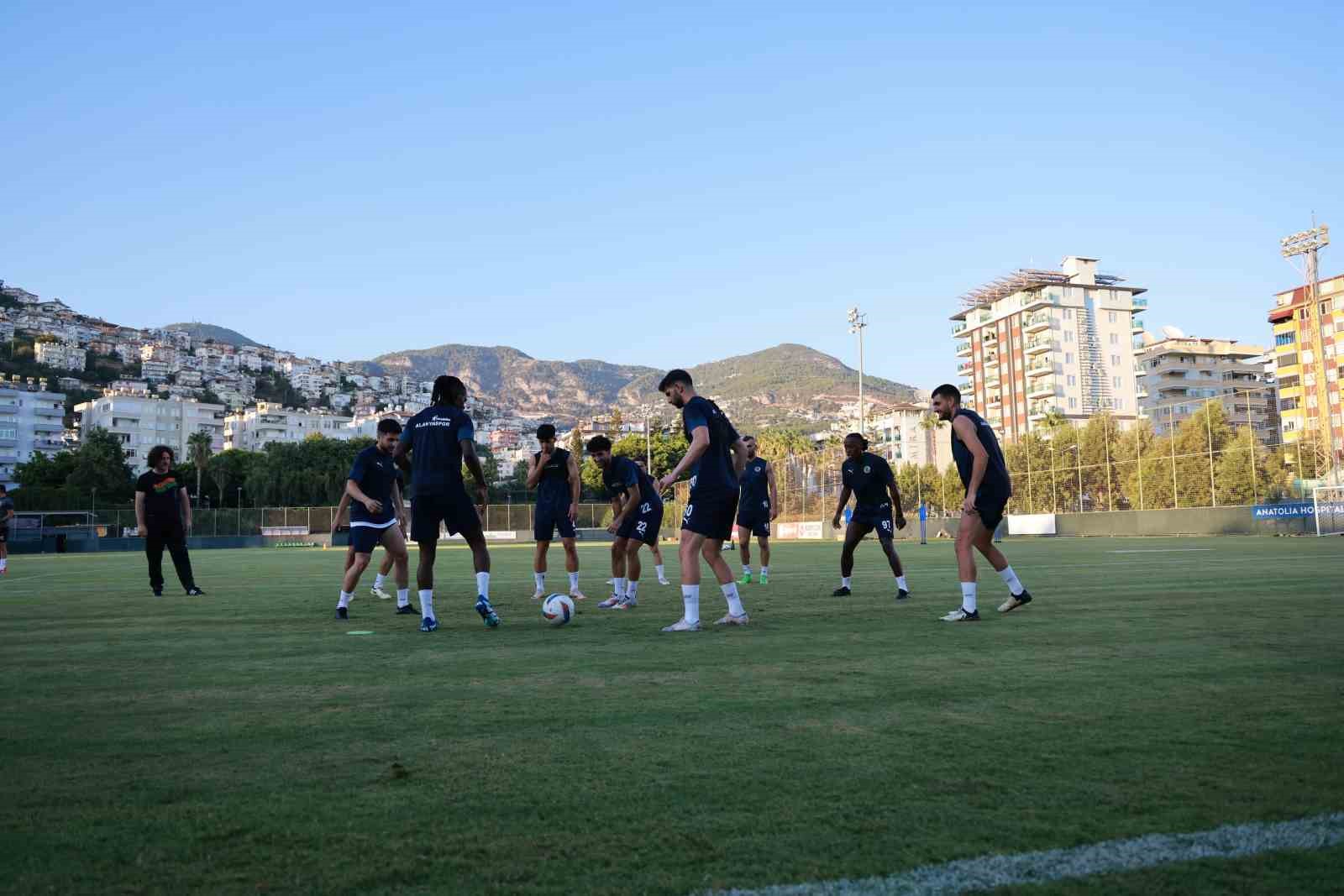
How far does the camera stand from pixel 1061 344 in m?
120

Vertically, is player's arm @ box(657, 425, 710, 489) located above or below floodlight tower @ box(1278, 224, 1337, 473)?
below

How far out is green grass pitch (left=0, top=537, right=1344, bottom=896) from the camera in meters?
2.45

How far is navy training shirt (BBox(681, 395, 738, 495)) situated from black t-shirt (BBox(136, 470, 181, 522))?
8989 mm

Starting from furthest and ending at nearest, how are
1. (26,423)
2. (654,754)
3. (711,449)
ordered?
(26,423)
(711,449)
(654,754)

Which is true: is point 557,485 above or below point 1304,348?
below

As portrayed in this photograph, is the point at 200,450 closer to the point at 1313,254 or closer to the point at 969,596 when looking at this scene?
the point at 1313,254

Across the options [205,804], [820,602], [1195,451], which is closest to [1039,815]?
[205,804]

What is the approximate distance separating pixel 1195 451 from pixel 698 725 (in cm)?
4237

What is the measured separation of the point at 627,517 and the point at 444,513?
103 inches

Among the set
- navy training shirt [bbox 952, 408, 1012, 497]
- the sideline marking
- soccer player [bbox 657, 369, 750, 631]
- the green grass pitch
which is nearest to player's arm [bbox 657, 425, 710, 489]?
soccer player [bbox 657, 369, 750, 631]

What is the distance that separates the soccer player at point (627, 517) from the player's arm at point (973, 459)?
3.39 m

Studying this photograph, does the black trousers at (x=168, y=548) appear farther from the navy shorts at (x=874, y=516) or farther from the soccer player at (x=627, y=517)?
the navy shorts at (x=874, y=516)

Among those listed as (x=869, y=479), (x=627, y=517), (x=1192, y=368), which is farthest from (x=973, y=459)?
(x=1192, y=368)

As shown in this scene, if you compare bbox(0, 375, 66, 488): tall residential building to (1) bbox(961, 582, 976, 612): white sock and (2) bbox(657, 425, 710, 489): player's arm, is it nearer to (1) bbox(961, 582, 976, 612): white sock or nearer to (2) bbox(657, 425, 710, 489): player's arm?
(2) bbox(657, 425, 710, 489): player's arm
